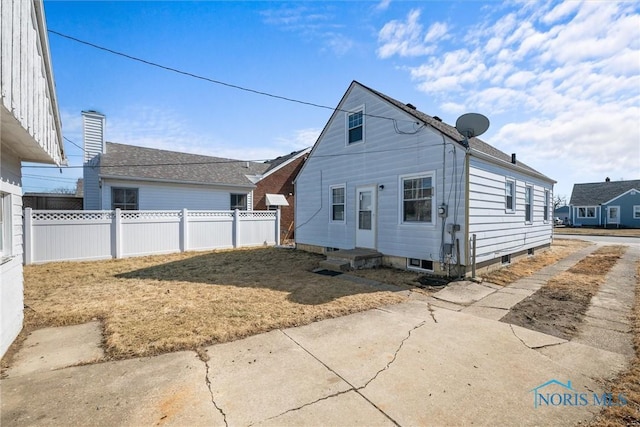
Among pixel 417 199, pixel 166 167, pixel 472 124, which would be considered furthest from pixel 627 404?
pixel 166 167

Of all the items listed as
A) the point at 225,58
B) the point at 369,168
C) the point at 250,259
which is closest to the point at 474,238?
the point at 369,168

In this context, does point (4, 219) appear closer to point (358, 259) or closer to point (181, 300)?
point (181, 300)

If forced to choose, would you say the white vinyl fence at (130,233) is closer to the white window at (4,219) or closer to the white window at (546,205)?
the white window at (4,219)

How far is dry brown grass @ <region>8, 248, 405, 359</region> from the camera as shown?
4.19m

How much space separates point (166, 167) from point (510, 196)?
16.5m

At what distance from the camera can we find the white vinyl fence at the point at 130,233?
9.65 metres

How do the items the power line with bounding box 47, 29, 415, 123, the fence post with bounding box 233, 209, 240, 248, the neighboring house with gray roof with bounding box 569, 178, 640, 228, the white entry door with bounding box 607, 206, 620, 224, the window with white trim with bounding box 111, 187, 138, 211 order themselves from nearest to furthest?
1. the power line with bounding box 47, 29, 415, 123
2. the window with white trim with bounding box 111, 187, 138, 211
3. the fence post with bounding box 233, 209, 240, 248
4. the neighboring house with gray roof with bounding box 569, 178, 640, 228
5. the white entry door with bounding box 607, 206, 620, 224

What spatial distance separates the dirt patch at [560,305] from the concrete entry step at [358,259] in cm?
417

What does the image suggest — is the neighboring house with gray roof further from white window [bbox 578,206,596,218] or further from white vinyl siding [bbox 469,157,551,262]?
white vinyl siding [bbox 469,157,551,262]

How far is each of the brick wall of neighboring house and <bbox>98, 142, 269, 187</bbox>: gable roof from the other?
1.75 m

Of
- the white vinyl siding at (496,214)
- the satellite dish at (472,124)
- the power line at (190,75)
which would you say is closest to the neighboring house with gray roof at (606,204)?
the white vinyl siding at (496,214)

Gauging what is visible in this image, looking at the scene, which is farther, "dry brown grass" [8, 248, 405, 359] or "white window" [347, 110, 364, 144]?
"white window" [347, 110, 364, 144]

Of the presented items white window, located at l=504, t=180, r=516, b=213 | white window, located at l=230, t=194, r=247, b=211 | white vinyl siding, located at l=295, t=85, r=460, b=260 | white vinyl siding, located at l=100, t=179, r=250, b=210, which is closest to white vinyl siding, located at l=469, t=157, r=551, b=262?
white window, located at l=504, t=180, r=516, b=213

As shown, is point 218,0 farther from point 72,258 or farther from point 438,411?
point 72,258
